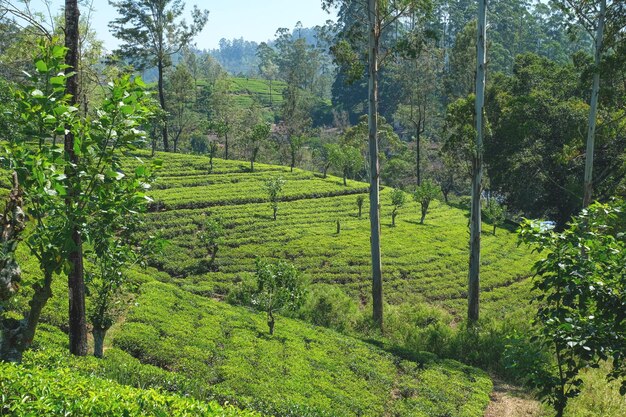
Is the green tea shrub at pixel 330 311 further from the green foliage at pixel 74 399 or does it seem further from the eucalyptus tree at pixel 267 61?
the eucalyptus tree at pixel 267 61

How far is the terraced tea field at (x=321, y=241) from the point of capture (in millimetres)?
30375

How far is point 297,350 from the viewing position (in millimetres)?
17031

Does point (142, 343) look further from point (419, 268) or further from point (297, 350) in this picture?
point (419, 268)

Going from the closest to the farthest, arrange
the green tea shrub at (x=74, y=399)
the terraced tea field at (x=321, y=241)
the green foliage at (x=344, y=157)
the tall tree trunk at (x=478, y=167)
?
the green tea shrub at (x=74, y=399) → the tall tree trunk at (x=478, y=167) → the terraced tea field at (x=321, y=241) → the green foliage at (x=344, y=157)

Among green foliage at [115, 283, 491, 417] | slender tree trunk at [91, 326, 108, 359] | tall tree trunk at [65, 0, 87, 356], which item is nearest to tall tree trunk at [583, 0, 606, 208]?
green foliage at [115, 283, 491, 417]

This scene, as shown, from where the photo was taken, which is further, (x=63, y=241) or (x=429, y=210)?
(x=429, y=210)

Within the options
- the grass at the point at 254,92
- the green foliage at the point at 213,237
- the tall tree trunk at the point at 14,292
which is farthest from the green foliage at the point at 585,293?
the grass at the point at 254,92

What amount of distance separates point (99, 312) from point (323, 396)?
252 inches

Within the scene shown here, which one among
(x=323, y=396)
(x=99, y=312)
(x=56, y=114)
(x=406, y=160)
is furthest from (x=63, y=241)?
(x=406, y=160)

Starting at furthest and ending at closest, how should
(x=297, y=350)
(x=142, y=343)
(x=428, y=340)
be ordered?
(x=428, y=340) → (x=297, y=350) → (x=142, y=343)

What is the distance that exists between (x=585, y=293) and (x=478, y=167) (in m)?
14.8

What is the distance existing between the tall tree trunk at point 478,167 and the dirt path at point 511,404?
500 cm

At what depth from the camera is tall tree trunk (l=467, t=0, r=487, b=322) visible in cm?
2089

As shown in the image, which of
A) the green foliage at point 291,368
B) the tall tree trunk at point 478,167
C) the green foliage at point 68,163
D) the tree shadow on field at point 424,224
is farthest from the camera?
the tree shadow on field at point 424,224
